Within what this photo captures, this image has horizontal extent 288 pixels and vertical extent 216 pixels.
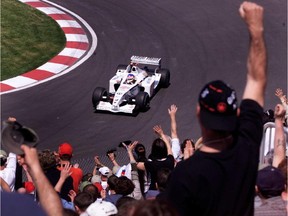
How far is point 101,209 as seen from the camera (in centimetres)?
509

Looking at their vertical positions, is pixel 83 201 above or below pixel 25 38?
above

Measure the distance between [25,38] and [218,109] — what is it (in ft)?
48.2

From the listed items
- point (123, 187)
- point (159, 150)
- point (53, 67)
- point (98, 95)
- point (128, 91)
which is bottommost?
point (53, 67)

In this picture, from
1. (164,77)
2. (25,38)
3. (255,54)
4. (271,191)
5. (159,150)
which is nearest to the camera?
(255,54)

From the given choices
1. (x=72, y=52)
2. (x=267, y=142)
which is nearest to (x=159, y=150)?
(x=267, y=142)

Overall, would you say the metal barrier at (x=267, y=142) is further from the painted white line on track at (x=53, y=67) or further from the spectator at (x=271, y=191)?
the painted white line on track at (x=53, y=67)

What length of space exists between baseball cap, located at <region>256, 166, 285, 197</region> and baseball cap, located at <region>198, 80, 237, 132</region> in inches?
36.8

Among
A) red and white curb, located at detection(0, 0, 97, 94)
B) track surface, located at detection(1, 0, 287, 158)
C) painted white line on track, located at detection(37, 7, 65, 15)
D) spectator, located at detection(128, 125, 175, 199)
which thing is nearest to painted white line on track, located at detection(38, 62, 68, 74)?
red and white curb, located at detection(0, 0, 97, 94)

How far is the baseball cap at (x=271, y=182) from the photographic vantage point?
14.1 feet

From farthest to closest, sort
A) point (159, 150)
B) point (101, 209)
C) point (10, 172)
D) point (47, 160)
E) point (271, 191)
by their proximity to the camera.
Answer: point (159, 150)
point (10, 172)
point (47, 160)
point (101, 209)
point (271, 191)

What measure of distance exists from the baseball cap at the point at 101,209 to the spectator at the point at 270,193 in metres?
1.23

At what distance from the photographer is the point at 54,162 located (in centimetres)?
702

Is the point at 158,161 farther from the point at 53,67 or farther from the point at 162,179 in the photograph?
the point at 53,67

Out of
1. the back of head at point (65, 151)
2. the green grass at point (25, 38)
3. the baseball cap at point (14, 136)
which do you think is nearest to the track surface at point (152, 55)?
the green grass at point (25, 38)
